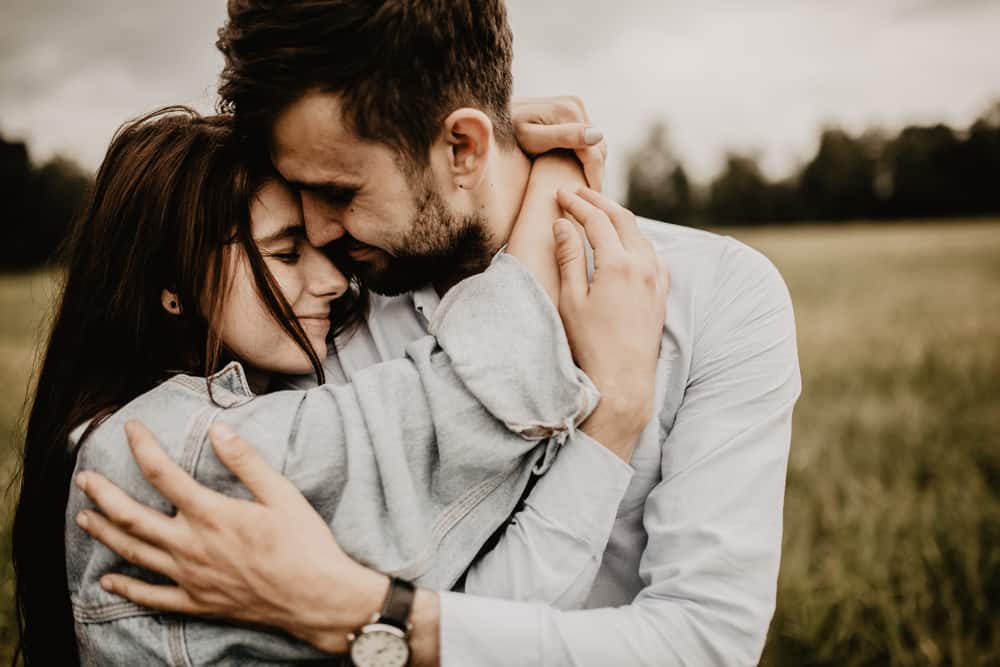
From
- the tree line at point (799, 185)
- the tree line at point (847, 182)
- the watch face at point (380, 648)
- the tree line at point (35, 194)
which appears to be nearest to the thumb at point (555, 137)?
the watch face at point (380, 648)

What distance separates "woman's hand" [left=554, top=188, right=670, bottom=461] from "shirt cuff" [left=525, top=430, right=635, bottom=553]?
0.04 meters

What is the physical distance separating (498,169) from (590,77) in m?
21.8

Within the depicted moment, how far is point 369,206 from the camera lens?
1848 mm

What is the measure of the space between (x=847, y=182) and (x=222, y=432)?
49587 millimetres

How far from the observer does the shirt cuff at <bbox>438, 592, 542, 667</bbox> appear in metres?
1.42

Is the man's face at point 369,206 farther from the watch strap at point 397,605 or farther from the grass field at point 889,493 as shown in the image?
the grass field at point 889,493

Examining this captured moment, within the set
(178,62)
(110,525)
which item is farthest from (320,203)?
(178,62)

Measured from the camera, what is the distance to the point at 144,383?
1884mm

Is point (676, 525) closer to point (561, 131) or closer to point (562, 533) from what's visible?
point (562, 533)

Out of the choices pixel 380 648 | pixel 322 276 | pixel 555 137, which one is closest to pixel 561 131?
pixel 555 137

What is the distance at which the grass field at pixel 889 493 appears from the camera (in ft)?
11.4

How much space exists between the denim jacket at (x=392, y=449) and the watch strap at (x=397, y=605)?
4 cm

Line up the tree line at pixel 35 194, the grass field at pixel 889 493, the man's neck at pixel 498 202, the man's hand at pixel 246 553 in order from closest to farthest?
the man's hand at pixel 246 553 < the man's neck at pixel 498 202 < the grass field at pixel 889 493 < the tree line at pixel 35 194

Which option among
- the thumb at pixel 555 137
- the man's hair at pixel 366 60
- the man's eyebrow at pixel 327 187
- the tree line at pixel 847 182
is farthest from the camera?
the tree line at pixel 847 182
